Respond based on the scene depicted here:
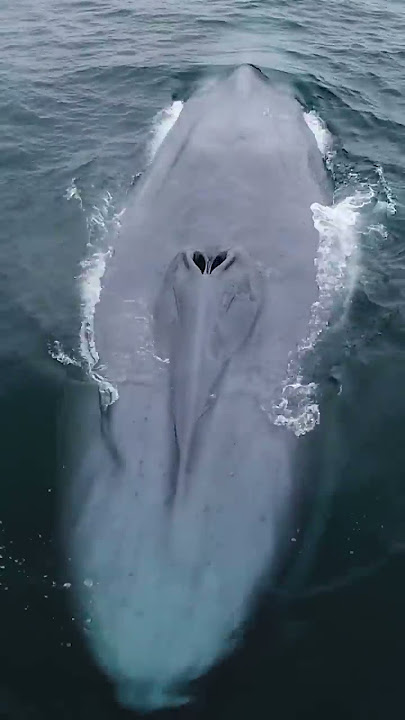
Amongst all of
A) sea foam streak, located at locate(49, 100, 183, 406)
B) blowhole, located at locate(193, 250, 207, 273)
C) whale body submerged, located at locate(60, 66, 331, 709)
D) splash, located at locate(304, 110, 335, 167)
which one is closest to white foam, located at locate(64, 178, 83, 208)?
sea foam streak, located at locate(49, 100, 183, 406)

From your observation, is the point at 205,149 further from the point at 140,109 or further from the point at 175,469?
the point at 175,469

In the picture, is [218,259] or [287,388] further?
[218,259]

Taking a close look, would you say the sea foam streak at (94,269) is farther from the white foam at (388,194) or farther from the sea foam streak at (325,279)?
the white foam at (388,194)

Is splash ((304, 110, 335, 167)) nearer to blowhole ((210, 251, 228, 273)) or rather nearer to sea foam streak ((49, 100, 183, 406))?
sea foam streak ((49, 100, 183, 406))

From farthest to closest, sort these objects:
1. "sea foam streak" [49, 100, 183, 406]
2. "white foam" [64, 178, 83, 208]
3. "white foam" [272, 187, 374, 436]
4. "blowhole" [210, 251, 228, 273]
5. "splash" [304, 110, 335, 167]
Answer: "splash" [304, 110, 335, 167], "white foam" [64, 178, 83, 208], "blowhole" [210, 251, 228, 273], "sea foam streak" [49, 100, 183, 406], "white foam" [272, 187, 374, 436]

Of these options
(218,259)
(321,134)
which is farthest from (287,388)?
(321,134)

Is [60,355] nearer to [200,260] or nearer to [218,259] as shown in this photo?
[200,260]

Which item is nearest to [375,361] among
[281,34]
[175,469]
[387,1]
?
[175,469]
